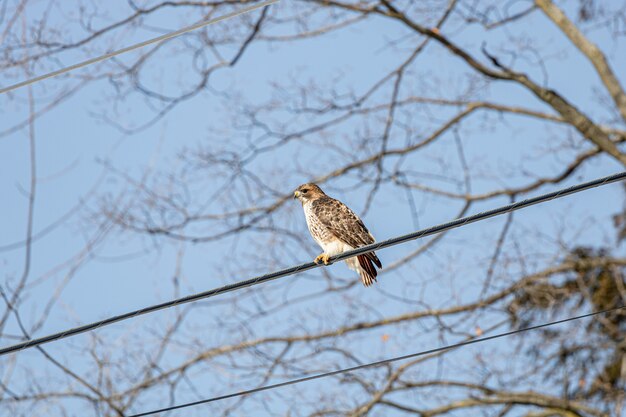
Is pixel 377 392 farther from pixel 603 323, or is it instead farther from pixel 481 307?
pixel 603 323

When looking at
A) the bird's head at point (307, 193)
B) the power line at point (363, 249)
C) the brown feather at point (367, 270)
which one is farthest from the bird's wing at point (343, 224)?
the power line at point (363, 249)

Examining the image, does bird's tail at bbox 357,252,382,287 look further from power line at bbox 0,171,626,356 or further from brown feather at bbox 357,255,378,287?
power line at bbox 0,171,626,356

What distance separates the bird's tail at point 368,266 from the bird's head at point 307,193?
0.94 meters

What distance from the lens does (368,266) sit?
6.79m

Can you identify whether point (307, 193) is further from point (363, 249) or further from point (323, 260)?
point (363, 249)

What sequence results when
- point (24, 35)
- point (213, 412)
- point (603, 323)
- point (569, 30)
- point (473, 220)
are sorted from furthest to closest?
point (569, 30)
point (603, 323)
point (213, 412)
point (24, 35)
point (473, 220)

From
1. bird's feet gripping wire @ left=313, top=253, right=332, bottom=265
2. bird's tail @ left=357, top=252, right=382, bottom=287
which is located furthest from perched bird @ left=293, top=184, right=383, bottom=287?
bird's feet gripping wire @ left=313, top=253, right=332, bottom=265

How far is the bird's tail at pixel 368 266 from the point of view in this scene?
22.0 feet

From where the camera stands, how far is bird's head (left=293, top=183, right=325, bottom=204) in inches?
299

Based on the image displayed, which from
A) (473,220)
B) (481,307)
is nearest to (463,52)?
(481,307)

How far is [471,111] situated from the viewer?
13.9m

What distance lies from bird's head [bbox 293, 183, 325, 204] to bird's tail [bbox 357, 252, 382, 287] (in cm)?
94

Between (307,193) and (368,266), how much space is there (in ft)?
3.60

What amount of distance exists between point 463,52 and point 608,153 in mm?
2406
